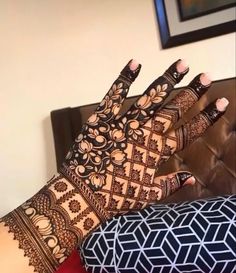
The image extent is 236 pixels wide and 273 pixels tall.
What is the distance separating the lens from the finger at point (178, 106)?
0.96 metres

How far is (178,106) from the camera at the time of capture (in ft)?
3.22

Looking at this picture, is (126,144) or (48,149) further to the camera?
(48,149)

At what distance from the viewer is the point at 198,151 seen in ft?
4.65

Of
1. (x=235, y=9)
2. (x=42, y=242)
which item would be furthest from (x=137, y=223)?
(x=235, y=9)

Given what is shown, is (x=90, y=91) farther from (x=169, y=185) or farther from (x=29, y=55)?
(x=169, y=185)

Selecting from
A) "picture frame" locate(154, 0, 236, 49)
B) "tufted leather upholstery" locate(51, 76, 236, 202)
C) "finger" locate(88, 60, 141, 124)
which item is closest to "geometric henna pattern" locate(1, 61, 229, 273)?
"finger" locate(88, 60, 141, 124)

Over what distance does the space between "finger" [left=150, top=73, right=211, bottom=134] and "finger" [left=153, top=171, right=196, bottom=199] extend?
0.46 ft

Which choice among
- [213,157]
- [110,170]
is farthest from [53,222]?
[213,157]

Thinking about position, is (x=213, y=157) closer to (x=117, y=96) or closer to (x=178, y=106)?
(x=178, y=106)

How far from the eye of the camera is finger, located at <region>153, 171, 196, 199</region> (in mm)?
1002

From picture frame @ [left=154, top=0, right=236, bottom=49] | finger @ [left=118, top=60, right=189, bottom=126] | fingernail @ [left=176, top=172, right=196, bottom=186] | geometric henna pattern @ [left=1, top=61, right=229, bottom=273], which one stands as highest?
picture frame @ [left=154, top=0, right=236, bottom=49]

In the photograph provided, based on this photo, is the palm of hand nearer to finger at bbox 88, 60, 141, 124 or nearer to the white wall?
finger at bbox 88, 60, 141, 124

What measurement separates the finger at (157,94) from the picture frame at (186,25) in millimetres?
588

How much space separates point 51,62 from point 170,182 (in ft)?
3.18
